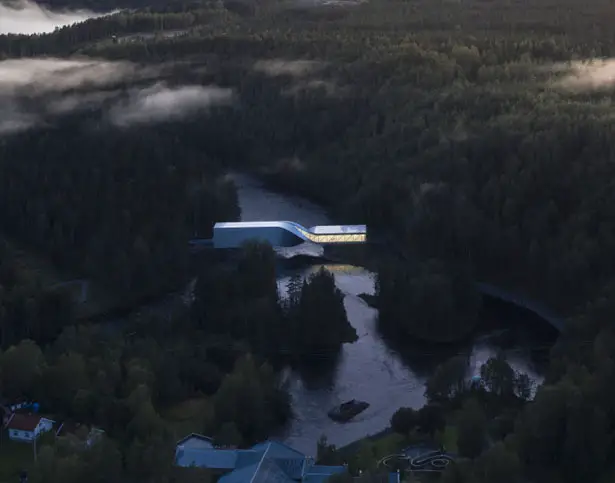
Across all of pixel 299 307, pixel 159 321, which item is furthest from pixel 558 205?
pixel 159 321

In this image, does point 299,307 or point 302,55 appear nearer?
point 299,307

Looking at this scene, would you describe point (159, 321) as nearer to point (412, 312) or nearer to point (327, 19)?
point (412, 312)

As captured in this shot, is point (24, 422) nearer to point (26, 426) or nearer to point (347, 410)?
point (26, 426)

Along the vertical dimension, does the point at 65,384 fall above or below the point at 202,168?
above

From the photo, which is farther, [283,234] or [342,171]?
[342,171]

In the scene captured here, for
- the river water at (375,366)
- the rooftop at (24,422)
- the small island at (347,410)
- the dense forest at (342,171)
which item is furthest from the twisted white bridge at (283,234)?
the rooftop at (24,422)

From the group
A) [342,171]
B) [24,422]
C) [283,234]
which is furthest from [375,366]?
[342,171]
